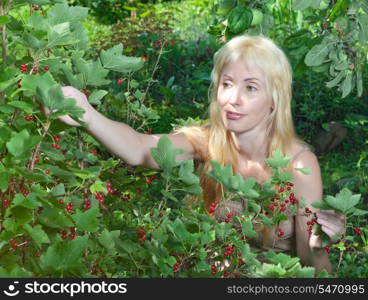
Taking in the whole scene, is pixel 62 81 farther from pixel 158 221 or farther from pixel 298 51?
pixel 298 51

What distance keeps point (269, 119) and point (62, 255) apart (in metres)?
1.73

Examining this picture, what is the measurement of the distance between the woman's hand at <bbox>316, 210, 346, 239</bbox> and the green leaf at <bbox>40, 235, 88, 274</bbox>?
0.87 m

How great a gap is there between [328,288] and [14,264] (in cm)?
79

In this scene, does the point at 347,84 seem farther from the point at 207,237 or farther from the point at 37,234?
the point at 37,234

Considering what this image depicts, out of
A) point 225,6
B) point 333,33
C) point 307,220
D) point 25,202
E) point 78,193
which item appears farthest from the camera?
point 225,6

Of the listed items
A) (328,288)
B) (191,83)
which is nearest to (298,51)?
(328,288)

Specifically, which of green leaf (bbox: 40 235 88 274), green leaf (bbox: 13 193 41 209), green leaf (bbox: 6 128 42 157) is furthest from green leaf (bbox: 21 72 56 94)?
green leaf (bbox: 40 235 88 274)

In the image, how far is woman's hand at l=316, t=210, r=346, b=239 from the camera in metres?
2.24

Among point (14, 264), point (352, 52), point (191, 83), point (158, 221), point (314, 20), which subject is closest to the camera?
point (14, 264)

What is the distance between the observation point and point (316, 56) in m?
3.07

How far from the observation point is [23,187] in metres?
1.95

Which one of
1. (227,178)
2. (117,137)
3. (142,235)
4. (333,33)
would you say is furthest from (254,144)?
(227,178)

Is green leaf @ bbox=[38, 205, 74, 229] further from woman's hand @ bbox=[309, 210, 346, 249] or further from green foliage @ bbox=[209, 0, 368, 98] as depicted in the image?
green foliage @ bbox=[209, 0, 368, 98]

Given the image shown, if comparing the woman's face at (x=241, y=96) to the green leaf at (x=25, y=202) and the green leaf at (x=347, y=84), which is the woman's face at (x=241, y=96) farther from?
the green leaf at (x=25, y=202)
